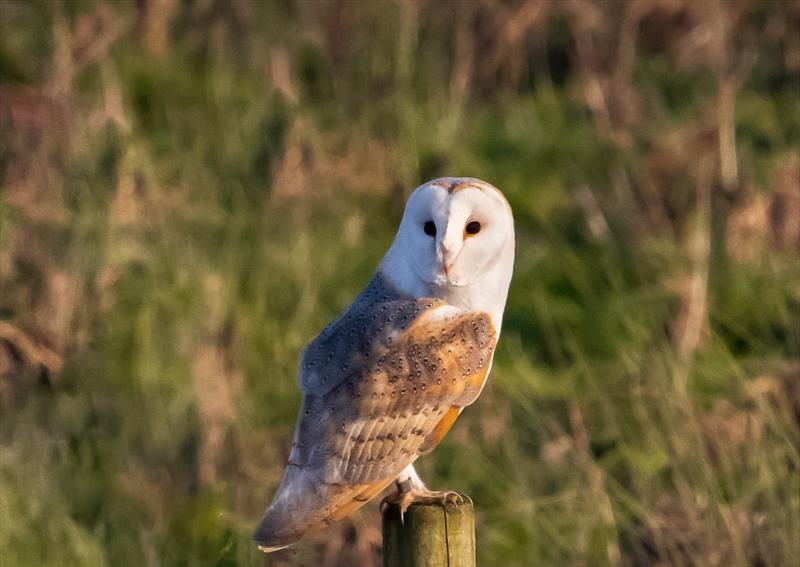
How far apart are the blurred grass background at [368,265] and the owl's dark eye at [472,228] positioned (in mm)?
1001

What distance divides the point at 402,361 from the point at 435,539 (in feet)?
1.10

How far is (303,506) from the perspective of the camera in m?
2.31

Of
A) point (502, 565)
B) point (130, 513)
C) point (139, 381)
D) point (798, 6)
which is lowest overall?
point (502, 565)

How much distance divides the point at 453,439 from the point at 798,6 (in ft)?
13.7

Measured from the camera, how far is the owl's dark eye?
236 cm

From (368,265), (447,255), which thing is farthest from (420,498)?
(368,265)

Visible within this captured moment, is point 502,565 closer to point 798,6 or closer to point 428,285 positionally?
point 428,285

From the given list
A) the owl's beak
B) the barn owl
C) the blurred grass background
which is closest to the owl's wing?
the barn owl

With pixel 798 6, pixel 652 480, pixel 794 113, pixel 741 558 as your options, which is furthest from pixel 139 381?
pixel 798 6

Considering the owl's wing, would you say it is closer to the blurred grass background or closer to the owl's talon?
the owl's talon

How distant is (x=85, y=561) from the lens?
3.58m

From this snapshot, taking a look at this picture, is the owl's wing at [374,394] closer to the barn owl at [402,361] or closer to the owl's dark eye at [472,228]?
the barn owl at [402,361]

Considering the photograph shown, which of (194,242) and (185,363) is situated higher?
(194,242)

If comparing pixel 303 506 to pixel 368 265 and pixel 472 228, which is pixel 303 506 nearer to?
pixel 472 228
